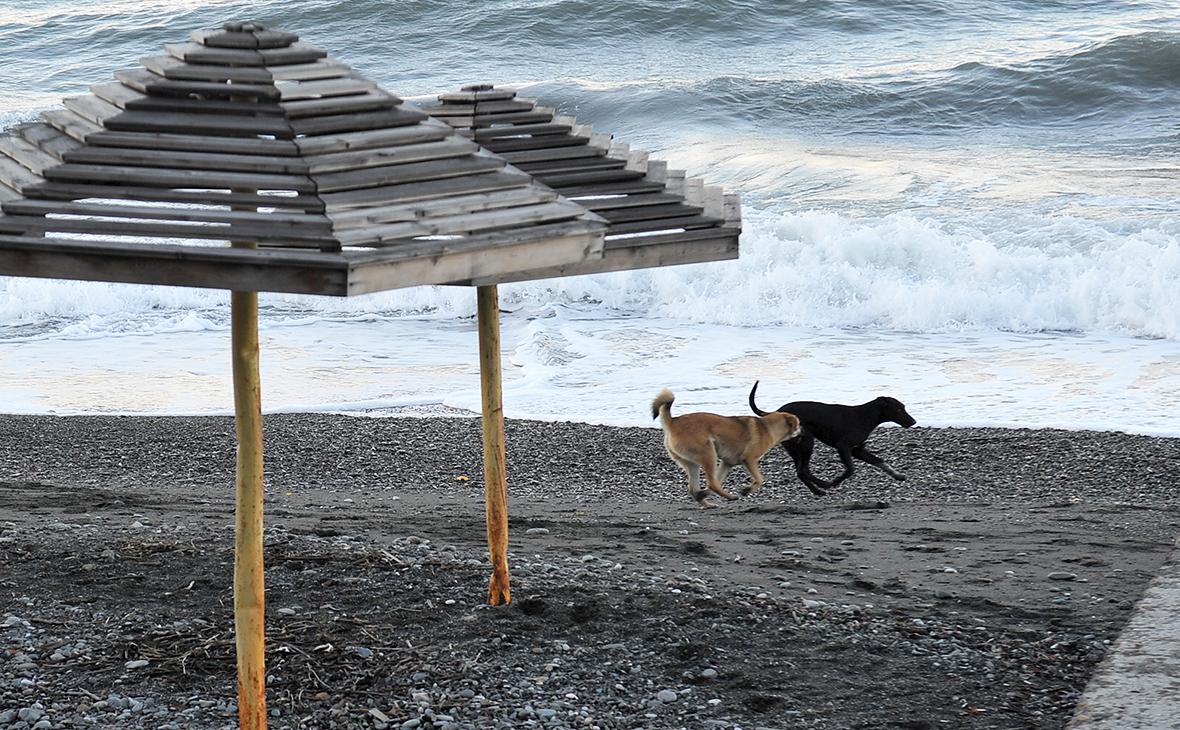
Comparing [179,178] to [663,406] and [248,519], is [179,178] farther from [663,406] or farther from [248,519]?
[663,406]

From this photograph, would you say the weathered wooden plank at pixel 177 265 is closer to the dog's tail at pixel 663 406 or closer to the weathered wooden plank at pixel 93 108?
the weathered wooden plank at pixel 93 108

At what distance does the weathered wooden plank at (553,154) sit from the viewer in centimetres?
462

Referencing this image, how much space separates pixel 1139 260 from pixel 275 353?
8.95 m

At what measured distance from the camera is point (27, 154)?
341 cm

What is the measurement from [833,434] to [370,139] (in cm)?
593

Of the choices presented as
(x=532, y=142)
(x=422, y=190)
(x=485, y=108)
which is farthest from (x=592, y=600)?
(x=422, y=190)

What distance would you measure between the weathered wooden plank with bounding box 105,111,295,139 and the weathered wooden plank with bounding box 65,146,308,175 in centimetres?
9

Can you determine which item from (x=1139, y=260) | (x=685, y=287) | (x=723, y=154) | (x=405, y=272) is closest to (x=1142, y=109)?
(x=723, y=154)

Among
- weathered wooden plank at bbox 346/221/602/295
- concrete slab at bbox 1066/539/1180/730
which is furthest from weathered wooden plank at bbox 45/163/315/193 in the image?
concrete slab at bbox 1066/539/1180/730

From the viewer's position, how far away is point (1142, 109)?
2267 centimetres

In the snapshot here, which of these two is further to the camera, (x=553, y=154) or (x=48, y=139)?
(x=553, y=154)

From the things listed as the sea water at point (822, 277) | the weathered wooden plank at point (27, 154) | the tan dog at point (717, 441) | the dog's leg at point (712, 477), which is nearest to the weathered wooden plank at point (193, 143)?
the weathered wooden plank at point (27, 154)

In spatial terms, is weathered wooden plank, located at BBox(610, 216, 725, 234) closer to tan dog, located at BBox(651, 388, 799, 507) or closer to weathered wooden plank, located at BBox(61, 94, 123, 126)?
weathered wooden plank, located at BBox(61, 94, 123, 126)

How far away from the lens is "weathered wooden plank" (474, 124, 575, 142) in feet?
15.7
